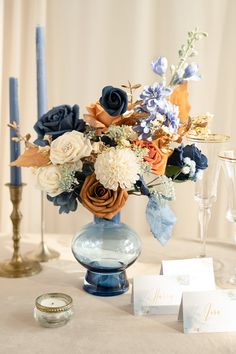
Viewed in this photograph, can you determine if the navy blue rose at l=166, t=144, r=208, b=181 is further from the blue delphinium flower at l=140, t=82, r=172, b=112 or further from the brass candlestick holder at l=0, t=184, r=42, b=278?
the brass candlestick holder at l=0, t=184, r=42, b=278

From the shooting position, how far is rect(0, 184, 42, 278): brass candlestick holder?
1415mm

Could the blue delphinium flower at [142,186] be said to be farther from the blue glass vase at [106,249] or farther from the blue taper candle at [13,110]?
the blue taper candle at [13,110]

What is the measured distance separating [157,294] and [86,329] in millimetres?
173

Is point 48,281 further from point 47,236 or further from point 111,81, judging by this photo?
point 111,81

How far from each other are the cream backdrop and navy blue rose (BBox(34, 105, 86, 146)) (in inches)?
→ 51.7

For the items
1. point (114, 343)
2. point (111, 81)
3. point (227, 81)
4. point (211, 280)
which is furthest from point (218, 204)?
point (114, 343)

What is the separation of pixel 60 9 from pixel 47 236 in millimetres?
1155

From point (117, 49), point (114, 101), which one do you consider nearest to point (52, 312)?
point (114, 101)

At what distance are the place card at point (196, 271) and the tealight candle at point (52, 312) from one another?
253 millimetres

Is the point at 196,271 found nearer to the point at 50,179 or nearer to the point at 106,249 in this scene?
the point at 106,249

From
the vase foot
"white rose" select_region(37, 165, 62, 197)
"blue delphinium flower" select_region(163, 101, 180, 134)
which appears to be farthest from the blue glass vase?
"blue delphinium flower" select_region(163, 101, 180, 134)

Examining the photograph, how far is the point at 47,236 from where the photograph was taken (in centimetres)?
177

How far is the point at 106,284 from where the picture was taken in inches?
51.7

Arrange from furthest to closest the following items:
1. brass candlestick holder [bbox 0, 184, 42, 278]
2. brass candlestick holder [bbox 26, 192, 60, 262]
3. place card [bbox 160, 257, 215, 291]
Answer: brass candlestick holder [bbox 26, 192, 60, 262] < brass candlestick holder [bbox 0, 184, 42, 278] < place card [bbox 160, 257, 215, 291]
